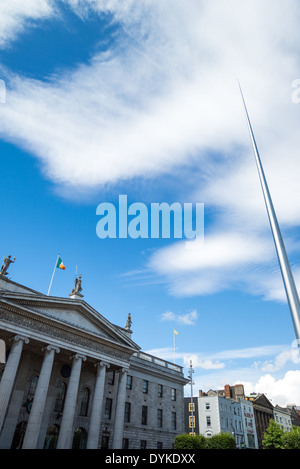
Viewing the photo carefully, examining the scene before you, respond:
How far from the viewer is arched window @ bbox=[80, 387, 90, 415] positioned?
116 ft

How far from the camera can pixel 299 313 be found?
870 cm

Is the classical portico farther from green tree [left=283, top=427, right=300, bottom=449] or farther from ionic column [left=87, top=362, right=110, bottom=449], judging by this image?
green tree [left=283, top=427, right=300, bottom=449]

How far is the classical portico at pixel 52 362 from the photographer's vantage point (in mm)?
27531

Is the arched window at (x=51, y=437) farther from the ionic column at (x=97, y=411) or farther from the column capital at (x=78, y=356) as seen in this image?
the column capital at (x=78, y=356)

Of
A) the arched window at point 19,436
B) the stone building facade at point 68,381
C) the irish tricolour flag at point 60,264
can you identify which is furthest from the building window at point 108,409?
the irish tricolour flag at point 60,264

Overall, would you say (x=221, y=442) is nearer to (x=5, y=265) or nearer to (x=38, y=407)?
(x=38, y=407)

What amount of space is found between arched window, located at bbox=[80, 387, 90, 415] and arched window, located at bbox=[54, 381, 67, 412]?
2.80m

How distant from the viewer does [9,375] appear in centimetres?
2581

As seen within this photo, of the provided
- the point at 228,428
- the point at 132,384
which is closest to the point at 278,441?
the point at 228,428

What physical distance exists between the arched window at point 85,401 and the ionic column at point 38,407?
371 inches

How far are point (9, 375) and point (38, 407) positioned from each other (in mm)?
3892

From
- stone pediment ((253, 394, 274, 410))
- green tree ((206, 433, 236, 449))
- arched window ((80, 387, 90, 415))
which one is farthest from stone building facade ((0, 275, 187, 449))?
stone pediment ((253, 394, 274, 410))
